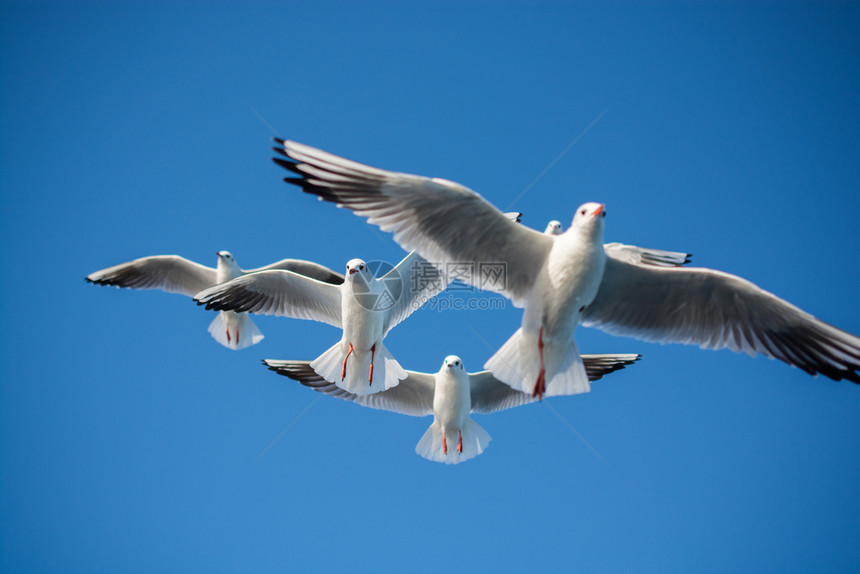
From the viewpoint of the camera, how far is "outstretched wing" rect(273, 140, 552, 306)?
445 cm

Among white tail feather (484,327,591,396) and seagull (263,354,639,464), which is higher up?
seagull (263,354,639,464)

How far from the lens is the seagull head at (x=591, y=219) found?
14.5 feet

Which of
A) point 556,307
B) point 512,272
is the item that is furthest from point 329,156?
point 556,307

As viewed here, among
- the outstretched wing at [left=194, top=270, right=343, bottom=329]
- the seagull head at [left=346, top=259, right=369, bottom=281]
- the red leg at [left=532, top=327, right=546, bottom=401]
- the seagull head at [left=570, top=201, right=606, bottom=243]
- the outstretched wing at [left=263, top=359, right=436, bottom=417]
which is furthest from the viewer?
the outstretched wing at [left=263, top=359, right=436, bottom=417]

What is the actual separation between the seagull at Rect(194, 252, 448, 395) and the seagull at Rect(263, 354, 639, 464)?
0.66 m

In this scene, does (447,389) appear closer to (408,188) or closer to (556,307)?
(556,307)

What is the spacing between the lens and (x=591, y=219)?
4422mm

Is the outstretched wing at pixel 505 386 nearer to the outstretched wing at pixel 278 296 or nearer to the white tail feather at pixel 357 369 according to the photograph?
the white tail feather at pixel 357 369

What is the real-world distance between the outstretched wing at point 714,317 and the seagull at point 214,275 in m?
4.34

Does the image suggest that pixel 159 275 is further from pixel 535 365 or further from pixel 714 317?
pixel 714 317

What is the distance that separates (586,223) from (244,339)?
541 cm

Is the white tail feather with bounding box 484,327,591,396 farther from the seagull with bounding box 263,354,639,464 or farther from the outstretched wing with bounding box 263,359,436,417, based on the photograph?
the outstretched wing with bounding box 263,359,436,417

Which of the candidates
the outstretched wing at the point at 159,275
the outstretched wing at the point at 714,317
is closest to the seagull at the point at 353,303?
the outstretched wing at the point at 159,275

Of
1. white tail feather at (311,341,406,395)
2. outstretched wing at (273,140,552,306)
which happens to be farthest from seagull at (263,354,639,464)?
outstretched wing at (273,140,552,306)
